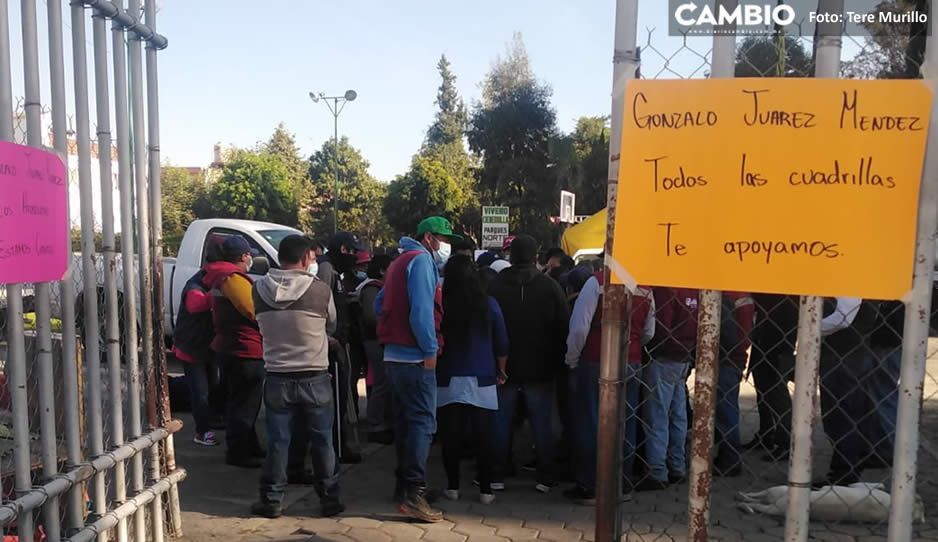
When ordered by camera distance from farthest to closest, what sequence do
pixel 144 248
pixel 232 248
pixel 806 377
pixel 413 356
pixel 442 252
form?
pixel 232 248, pixel 442 252, pixel 413 356, pixel 144 248, pixel 806 377

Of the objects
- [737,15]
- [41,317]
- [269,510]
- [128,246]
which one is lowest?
[269,510]

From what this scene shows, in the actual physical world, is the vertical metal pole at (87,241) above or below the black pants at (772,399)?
above

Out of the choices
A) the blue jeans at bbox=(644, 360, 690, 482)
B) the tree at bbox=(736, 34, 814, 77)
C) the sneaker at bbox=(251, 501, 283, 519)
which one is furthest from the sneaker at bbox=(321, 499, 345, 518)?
the tree at bbox=(736, 34, 814, 77)

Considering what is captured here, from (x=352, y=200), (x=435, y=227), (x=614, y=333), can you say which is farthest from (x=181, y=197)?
(x=614, y=333)

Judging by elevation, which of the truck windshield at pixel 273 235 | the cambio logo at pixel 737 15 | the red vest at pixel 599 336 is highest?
the cambio logo at pixel 737 15

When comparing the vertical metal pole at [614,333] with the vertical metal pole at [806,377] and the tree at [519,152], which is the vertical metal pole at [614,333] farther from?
the tree at [519,152]

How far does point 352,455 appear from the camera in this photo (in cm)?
563

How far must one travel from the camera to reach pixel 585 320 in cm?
460

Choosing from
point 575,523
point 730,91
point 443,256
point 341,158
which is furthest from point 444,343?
point 341,158

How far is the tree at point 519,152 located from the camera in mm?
32719

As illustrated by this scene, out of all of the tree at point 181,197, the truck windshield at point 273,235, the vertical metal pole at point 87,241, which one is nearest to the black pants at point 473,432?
the vertical metal pole at point 87,241

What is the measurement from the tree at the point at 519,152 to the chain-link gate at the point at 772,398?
26138mm

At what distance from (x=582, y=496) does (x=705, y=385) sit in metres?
2.77

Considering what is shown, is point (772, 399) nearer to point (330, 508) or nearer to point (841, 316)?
point (841, 316)
